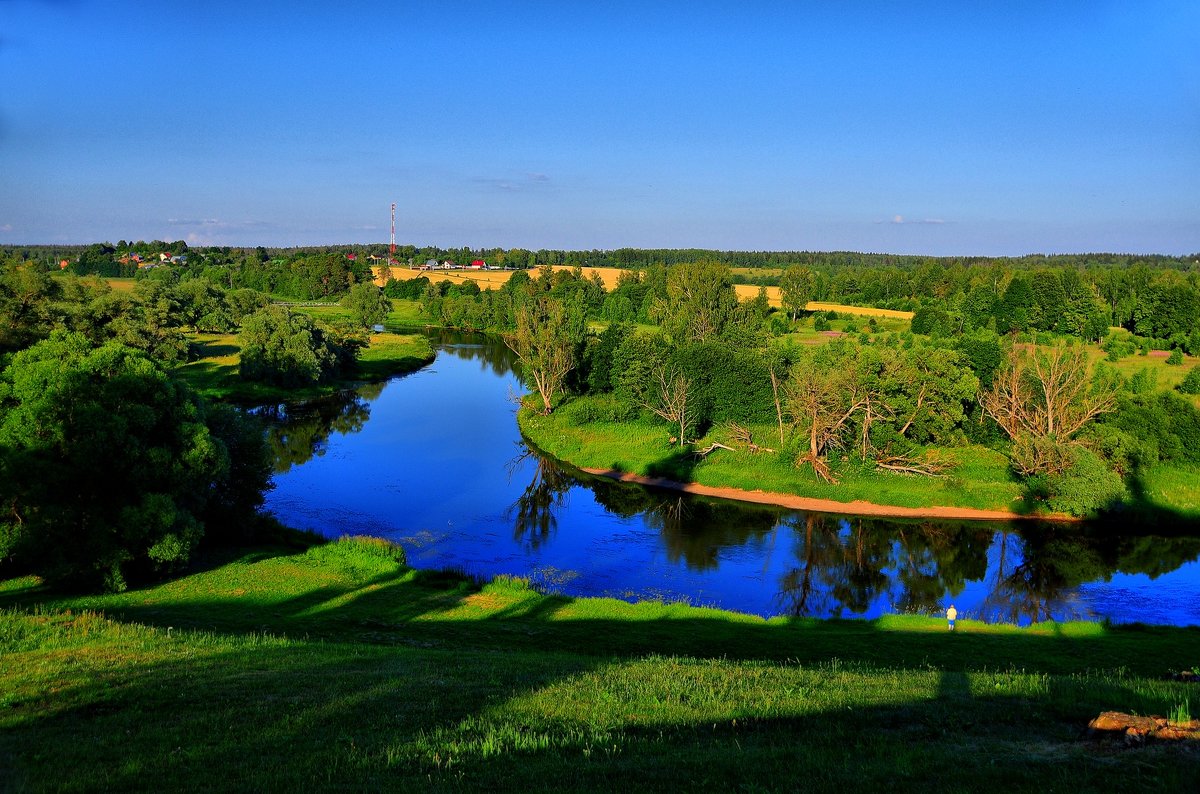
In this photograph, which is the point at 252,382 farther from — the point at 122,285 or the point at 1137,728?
the point at 122,285

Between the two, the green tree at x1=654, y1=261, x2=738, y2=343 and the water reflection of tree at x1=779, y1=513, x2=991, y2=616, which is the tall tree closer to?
the water reflection of tree at x1=779, y1=513, x2=991, y2=616

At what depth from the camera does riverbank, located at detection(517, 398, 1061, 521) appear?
44625mm

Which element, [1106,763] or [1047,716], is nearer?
[1106,763]

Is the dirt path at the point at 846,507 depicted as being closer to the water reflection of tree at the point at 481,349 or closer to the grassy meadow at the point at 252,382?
the grassy meadow at the point at 252,382

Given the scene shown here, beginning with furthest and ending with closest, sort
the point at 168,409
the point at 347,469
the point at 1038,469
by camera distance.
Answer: the point at 347,469
the point at 1038,469
the point at 168,409

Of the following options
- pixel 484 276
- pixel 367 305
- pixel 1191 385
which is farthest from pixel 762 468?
pixel 484 276

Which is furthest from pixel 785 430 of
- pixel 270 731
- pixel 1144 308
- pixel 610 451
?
pixel 1144 308

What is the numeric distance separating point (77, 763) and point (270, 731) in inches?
90.2

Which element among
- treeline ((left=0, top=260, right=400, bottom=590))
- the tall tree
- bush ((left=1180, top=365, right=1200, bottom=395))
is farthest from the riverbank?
treeline ((left=0, top=260, right=400, bottom=590))

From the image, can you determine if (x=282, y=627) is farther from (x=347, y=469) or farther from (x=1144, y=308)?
(x=1144, y=308)

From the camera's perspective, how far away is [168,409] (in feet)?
97.6

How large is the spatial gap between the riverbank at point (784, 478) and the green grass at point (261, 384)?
91.4 feet

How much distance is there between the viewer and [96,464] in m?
27.5

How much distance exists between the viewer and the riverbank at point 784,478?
1757 inches
